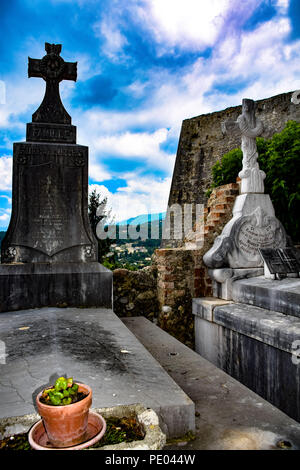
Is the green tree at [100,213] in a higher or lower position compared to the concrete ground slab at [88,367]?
higher

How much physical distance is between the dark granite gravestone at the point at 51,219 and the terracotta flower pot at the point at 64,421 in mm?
2918

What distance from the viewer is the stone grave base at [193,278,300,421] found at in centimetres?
320

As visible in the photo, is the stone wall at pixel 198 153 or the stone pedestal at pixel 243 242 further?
the stone wall at pixel 198 153

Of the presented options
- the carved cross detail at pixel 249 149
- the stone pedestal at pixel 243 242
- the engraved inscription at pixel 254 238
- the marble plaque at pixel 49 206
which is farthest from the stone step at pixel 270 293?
the marble plaque at pixel 49 206

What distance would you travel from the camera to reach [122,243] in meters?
11.4

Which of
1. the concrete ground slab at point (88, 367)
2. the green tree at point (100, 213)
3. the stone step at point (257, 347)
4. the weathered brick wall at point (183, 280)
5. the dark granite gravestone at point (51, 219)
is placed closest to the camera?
the concrete ground slab at point (88, 367)

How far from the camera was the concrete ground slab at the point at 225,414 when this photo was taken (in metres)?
1.80

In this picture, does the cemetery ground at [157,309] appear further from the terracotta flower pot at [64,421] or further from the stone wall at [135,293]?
the terracotta flower pot at [64,421]

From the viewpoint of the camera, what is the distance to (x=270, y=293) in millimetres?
4043

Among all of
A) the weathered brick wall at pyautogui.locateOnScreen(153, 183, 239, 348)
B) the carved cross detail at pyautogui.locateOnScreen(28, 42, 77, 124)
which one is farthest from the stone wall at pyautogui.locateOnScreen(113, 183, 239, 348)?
the carved cross detail at pyautogui.locateOnScreen(28, 42, 77, 124)

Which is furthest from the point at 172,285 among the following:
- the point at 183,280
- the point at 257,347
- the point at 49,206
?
the point at 49,206

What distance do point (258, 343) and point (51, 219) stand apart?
9.70 feet

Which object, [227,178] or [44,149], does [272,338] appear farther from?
[227,178]

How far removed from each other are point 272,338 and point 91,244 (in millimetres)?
2514
